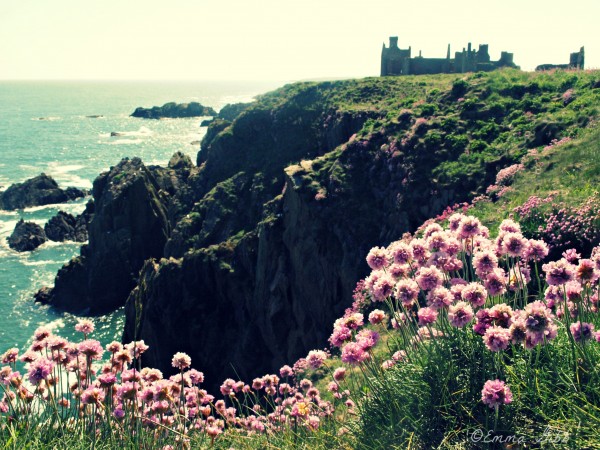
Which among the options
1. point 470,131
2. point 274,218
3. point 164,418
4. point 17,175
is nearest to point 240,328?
point 274,218

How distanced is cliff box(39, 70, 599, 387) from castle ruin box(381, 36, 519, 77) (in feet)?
48.1

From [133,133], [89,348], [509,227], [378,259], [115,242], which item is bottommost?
[115,242]

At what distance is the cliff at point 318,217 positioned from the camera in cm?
3025

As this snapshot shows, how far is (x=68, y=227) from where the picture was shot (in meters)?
65.1

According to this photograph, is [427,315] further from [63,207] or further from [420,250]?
[63,207]

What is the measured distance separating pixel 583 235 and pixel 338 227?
19.0 meters

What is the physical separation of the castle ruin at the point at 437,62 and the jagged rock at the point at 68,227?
44814 millimetres

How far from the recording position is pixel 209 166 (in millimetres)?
62406

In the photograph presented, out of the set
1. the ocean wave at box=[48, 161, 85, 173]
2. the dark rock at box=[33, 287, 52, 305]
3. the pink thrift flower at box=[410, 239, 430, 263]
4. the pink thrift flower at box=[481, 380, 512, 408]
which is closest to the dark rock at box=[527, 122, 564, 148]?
the pink thrift flower at box=[410, 239, 430, 263]

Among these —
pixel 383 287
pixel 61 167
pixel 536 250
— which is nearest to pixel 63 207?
pixel 61 167

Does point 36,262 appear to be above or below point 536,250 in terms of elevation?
below

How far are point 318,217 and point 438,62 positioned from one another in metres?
44.7

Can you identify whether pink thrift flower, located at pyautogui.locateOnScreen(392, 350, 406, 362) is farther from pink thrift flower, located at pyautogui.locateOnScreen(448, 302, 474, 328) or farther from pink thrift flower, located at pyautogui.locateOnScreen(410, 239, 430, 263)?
pink thrift flower, located at pyautogui.locateOnScreen(448, 302, 474, 328)

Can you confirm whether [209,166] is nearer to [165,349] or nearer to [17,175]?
[165,349]
